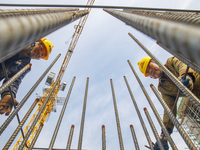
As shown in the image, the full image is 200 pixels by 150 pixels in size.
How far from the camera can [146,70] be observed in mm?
8602

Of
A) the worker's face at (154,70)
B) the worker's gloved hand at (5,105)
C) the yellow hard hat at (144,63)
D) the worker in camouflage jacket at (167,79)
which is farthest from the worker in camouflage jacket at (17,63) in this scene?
the worker's face at (154,70)

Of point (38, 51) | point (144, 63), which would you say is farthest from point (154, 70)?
point (38, 51)

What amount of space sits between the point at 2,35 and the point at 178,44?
1.12 meters

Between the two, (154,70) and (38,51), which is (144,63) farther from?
(38,51)

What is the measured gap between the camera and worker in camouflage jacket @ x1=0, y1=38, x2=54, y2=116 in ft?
16.7

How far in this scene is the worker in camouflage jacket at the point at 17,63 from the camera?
5.08 metres

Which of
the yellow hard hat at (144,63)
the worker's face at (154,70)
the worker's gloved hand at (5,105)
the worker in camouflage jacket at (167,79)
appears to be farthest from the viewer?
the yellow hard hat at (144,63)

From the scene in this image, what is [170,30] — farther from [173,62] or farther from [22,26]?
[173,62]

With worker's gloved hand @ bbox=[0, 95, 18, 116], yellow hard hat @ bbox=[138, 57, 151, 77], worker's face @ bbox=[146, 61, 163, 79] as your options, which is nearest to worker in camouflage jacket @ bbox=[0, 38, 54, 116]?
worker's gloved hand @ bbox=[0, 95, 18, 116]

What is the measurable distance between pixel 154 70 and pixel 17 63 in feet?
22.3

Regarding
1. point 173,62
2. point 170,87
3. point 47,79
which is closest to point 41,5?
point 173,62

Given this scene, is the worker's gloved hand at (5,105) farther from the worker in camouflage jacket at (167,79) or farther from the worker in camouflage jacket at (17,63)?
the worker in camouflage jacket at (167,79)

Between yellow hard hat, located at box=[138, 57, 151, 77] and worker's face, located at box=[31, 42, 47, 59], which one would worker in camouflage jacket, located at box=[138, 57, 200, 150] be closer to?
yellow hard hat, located at box=[138, 57, 151, 77]

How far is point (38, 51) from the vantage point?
8.09 m
